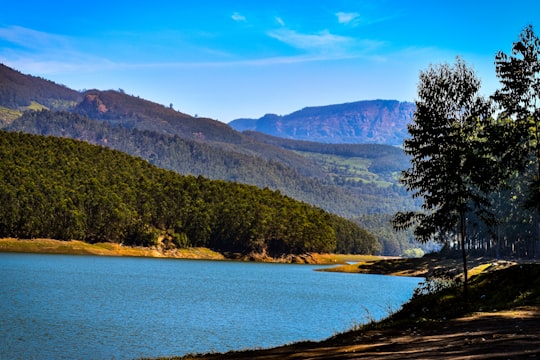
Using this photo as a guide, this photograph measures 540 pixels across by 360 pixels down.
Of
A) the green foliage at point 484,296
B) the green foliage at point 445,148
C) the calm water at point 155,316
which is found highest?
the green foliage at point 445,148

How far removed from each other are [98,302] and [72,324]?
16809mm

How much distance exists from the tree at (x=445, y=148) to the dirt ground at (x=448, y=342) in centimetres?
1416

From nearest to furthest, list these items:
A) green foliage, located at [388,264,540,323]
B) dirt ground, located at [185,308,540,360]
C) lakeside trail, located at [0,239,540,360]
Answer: dirt ground, located at [185,308,540,360], lakeside trail, located at [0,239,540,360], green foliage, located at [388,264,540,323]

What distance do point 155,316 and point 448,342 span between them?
126 feet

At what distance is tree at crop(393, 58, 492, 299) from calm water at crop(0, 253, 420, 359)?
1368cm

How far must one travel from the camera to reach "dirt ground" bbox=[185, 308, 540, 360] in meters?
20.3

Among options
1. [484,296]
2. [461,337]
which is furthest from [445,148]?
[461,337]

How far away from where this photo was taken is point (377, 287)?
111 m

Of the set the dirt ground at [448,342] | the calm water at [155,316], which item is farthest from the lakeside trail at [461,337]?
the calm water at [155,316]

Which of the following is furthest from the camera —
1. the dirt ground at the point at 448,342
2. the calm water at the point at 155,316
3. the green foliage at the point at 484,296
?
the calm water at the point at 155,316

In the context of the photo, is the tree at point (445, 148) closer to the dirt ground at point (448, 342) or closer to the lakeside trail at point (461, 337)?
the lakeside trail at point (461, 337)

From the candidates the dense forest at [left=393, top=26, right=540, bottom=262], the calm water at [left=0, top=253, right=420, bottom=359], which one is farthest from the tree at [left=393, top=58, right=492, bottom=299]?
the calm water at [left=0, top=253, right=420, bottom=359]

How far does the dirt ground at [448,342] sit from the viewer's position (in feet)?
66.5

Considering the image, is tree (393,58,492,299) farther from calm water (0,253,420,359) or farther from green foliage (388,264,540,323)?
calm water (0,253,420,359)
